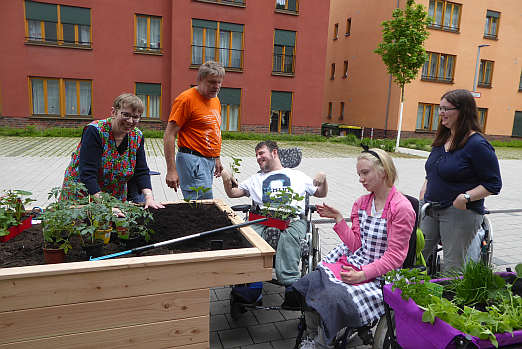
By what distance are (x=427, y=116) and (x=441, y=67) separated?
2.73 meters

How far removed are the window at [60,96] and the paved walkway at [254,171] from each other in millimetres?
3043

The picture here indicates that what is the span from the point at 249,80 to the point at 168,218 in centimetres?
1710

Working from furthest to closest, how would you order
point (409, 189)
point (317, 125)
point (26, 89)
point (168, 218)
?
point (317, 125)
point (26, 89)
point (409, 189)
point (168, 218)

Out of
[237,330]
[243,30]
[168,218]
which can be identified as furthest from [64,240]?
[243,30]

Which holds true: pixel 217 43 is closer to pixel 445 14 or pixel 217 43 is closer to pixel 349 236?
pixel 445 14

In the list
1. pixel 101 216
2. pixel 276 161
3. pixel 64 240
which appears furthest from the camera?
pixel 276 161

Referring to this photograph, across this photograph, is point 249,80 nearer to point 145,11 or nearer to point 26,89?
point 145,11

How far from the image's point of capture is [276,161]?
11.2ft

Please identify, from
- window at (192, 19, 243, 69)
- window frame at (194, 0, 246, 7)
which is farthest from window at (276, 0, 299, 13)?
window at (192, 19, 243, 69)

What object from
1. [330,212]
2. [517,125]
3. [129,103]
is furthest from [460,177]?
[517,125]

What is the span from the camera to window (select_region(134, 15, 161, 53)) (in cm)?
1753

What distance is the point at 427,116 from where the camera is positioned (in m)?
21.5

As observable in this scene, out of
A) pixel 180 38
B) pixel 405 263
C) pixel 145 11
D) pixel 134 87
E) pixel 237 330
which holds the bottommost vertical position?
pixel 237 330

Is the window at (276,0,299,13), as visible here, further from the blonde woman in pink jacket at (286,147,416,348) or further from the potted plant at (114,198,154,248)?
the potted plant at (114,198,154,248)
